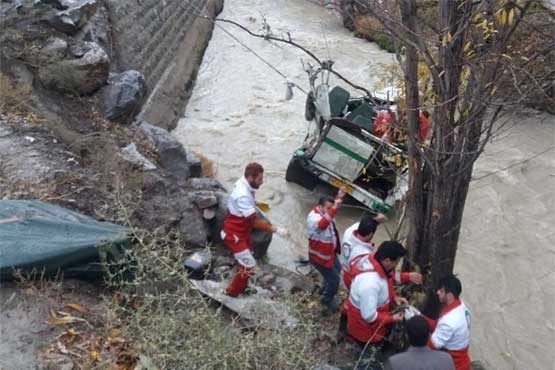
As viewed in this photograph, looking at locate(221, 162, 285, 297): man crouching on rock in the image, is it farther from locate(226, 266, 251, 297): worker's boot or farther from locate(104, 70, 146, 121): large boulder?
locate(104, 70, 146, 121): large boulder

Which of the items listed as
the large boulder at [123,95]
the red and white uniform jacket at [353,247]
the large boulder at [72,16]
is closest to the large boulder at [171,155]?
the large boulder at [123,95]

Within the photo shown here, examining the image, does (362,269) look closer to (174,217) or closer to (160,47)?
(174,217)

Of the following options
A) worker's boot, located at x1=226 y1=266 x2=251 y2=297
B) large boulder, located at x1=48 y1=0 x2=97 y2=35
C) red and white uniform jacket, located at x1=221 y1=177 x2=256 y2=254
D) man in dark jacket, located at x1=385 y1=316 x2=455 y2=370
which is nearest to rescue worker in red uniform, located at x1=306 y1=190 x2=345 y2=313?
red and white uniform jacket, located at x1=221 y1=177 x2=256 y2=254

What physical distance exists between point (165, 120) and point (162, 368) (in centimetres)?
899

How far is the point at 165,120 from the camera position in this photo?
13.1m

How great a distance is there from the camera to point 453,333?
5410 mm

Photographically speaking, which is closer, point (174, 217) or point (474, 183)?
point (174, 217)

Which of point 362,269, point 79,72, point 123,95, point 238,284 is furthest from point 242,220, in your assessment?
point 79,72

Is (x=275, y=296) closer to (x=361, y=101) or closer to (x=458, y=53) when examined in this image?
(x=458, y=53)

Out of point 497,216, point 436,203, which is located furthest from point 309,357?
point 497,216

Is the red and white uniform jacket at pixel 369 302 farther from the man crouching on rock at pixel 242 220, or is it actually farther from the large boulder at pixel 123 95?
the large boulder at pixel 123 95

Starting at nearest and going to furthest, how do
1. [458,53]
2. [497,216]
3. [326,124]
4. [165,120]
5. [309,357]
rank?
[309,357]
[458,53]
[326,124]
[497,216]
[165,120]

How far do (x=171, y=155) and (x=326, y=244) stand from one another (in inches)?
151

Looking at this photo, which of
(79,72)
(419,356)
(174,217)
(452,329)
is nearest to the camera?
(419,356)
